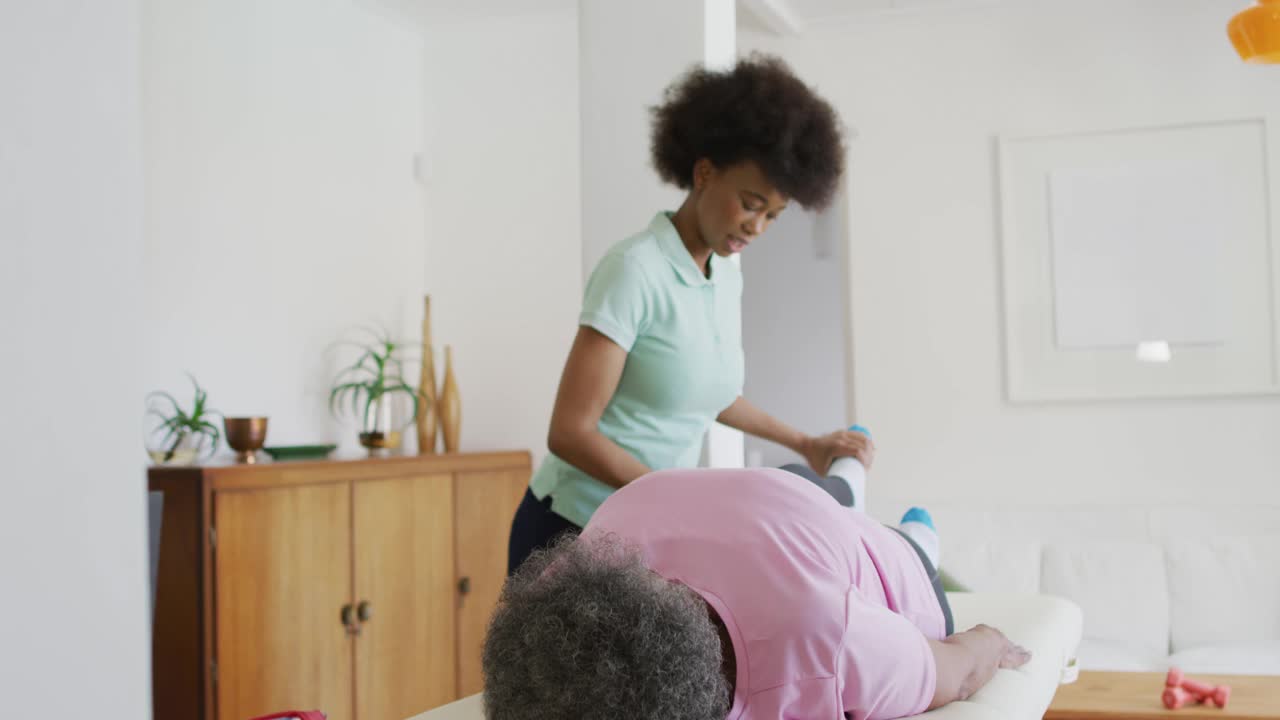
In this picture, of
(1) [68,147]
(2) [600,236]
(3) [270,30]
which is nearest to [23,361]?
(1) [68,147]

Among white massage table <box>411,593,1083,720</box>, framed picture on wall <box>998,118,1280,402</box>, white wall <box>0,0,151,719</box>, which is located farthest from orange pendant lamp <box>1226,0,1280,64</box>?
white wall <box>0,0,151,719</box>

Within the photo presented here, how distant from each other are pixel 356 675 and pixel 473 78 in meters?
2.40

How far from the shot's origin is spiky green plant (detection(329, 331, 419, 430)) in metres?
3.88

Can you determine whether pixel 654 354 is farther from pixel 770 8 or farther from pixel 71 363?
pixel 770 8

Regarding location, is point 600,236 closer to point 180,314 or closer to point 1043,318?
point 180,314

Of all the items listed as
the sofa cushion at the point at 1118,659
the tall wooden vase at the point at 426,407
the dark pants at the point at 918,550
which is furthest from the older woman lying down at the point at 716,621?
the tall wooden vase at the point at 426,407

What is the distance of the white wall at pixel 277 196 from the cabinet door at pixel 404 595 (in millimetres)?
501

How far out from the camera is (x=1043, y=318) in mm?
4074

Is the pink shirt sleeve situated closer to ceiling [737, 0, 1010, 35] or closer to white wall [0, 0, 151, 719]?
white wall [0, 0, 151, 719]

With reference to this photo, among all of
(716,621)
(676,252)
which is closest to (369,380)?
(676,252)

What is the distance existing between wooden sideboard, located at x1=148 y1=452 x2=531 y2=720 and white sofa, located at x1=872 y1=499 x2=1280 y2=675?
5.37ft

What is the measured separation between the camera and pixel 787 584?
1134 millimetres

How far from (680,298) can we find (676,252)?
80mm

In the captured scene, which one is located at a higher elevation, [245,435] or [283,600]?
[245,435]
